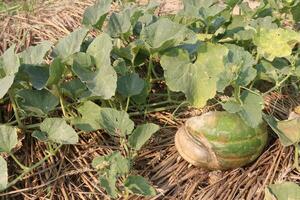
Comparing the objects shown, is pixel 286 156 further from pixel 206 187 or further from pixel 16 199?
pixel 16 199

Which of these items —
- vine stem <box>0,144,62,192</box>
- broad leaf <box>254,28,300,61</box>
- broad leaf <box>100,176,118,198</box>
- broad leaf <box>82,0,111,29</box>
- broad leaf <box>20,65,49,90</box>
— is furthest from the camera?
broad leaf <box>82,0,111,29</box>

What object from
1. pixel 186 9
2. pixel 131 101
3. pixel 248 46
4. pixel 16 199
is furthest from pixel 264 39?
pixel 16 199

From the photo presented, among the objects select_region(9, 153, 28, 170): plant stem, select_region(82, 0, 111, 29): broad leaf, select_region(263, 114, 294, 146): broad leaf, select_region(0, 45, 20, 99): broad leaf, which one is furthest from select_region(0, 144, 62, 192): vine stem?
select_region(263, 114, 294, 146): broad leaf

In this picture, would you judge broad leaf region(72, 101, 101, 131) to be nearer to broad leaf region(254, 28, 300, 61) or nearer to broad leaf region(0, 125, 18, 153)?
broad leaf region(0, 125, 18, 153)

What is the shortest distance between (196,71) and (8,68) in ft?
2.11

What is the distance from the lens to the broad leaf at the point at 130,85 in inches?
74.2

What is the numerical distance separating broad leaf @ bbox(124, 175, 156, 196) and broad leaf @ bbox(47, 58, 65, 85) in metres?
0.42

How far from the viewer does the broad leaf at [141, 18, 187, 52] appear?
1.88 metres

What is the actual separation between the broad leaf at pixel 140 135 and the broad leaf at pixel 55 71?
0.31 metres

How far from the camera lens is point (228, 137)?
1775 mm

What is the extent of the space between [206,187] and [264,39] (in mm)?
606

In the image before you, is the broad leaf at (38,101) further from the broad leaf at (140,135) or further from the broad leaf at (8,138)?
the broad leaf at (140,135)

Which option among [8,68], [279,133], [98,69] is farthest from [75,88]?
[279,133]

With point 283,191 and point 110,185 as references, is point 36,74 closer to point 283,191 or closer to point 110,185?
point 110,185
